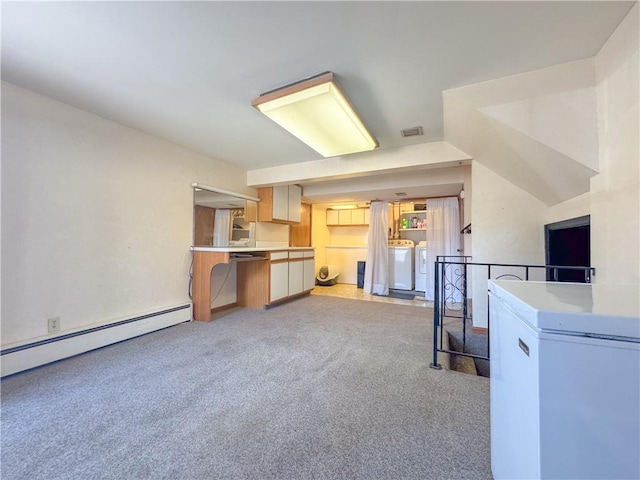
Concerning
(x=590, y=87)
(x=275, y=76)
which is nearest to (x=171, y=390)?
(x=275, y=76)

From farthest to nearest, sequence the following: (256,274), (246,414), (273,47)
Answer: (256,274) → (273,47) → (246,414)

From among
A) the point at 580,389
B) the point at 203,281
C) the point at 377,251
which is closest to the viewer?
the point at 580,389

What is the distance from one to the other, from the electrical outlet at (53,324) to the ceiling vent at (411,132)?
3575 mm

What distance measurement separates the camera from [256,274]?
3.76m

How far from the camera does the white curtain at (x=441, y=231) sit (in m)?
4.60

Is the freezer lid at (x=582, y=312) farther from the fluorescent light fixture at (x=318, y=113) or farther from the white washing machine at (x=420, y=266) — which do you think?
the white washing machine at (x=420, y=266)

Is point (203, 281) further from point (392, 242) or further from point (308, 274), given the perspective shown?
point (392, 242)

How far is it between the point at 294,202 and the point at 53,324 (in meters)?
3.41

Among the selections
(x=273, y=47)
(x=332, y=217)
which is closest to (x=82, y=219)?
(x=273, y=47)

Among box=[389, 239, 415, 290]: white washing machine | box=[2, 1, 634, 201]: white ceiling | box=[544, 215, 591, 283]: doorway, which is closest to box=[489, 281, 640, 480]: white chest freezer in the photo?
box=[2, 1, 634, 201]: white ceiling

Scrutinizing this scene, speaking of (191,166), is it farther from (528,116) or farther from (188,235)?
(528,116)

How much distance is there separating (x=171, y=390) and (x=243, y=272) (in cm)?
237

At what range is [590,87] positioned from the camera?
1.50 m

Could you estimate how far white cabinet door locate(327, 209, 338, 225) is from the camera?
6.28 metres
